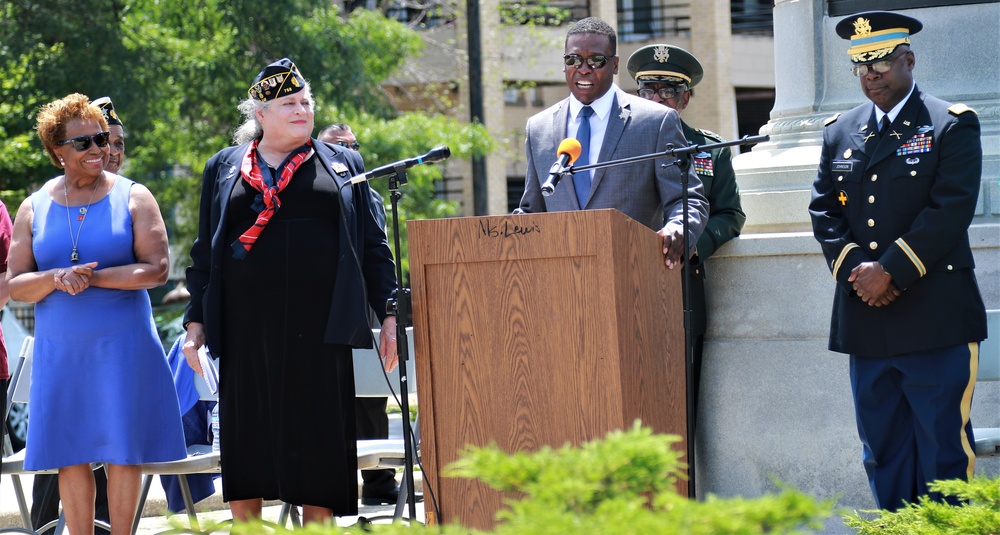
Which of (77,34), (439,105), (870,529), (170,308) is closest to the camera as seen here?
(870,529)

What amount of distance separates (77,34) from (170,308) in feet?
11.6

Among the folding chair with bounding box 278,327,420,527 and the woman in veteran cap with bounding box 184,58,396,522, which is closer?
the woman in veteran cap with bounding box 184,58,396,522

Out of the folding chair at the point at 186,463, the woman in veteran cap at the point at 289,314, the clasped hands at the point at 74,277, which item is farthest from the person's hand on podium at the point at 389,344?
the clasped hands at the point at 74,277

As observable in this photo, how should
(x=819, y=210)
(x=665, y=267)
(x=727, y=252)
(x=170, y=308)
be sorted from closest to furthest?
(x=665, y=267)
(x=819, y=210)
(x=727, y=252)
(x=170, y=308)

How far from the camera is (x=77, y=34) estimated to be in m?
16.6

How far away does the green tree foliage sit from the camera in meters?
16.4

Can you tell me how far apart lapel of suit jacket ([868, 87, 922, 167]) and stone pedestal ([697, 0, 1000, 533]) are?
922 mm

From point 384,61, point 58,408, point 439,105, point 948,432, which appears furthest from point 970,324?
point 439,105

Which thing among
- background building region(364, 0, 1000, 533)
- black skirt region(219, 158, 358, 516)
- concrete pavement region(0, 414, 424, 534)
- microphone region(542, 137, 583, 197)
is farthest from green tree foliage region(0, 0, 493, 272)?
microphone region(542, 137, 583, 197)

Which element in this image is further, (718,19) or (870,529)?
(718,19)

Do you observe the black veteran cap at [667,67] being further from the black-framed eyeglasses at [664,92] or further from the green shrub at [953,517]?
the green shrub at [953,517]

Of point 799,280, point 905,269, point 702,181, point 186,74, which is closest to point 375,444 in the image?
point 702,181

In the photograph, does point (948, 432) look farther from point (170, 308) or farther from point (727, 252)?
point (170, 308)

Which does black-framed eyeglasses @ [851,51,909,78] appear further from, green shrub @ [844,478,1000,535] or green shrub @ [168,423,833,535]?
green shrub @ [168,423,833,535]
